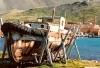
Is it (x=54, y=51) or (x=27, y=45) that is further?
(x=54, y=51)

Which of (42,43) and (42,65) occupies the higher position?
(42,43)

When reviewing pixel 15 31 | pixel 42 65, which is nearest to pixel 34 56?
pixel 42 65

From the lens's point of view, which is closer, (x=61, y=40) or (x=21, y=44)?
(x=21, y=44)

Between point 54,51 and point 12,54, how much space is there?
29.3 ft

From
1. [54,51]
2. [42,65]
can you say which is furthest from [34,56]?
[54,51]

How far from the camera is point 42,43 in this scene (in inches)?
1460

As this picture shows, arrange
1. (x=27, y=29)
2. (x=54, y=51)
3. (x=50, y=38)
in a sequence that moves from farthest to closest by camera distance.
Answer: (x=54, y=51) → (x=50, y=38) → (x=27, y=29)

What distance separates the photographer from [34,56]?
37531mm

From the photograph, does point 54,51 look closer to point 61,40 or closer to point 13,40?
point 61,40

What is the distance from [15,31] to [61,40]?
31.6 feet

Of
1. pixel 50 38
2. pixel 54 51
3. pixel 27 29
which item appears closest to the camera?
pixel 27 29

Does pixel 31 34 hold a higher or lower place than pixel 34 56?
higher

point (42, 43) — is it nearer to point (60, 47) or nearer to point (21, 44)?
point (21, 44)

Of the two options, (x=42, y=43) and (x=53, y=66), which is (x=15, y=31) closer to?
(x=42, y=43)
